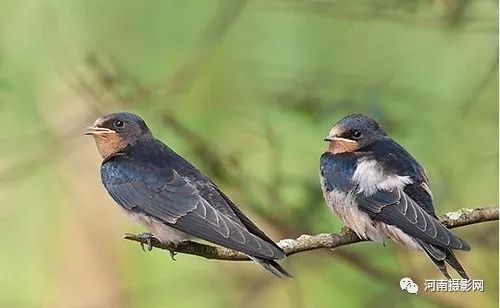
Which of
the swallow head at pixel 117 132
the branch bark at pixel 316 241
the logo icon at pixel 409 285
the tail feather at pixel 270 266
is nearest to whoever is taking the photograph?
the tail feather at pixel 270 266

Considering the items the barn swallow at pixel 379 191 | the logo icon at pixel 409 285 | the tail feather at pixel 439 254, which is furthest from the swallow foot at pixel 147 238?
the logo icon at pixel 409 285

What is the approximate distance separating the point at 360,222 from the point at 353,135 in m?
0.16

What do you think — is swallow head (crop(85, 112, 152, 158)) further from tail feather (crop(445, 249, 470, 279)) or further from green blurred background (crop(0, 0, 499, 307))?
tail feather (crop(445, 249, 470, 279))

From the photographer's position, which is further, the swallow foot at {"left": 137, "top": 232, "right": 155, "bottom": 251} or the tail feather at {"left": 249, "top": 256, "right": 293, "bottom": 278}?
the swallow foot at {"left": 137, "top": 232, "right": 155, "bottom": 251}

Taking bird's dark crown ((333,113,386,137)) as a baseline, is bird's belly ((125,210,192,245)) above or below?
below

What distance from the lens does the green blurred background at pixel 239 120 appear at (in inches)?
77.4

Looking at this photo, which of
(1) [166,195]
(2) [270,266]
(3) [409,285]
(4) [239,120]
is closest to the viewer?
(2) [270,266]

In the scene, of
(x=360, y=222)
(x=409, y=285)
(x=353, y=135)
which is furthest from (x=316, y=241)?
(x=409, y=285)

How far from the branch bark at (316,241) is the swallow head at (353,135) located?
0.47 ft

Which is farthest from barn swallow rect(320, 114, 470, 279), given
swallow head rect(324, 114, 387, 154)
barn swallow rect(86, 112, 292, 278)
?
barn swallow rect(86, 112, 292, 278)

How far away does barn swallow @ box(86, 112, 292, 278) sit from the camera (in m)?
1.56

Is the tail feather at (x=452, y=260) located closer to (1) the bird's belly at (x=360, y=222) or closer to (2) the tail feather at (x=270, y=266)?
(1) the bird's belly at (x=360, y=222)

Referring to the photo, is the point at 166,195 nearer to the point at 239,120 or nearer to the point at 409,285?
the point at 239,120

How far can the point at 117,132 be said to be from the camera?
1.75 meters
